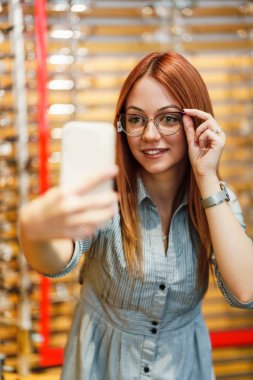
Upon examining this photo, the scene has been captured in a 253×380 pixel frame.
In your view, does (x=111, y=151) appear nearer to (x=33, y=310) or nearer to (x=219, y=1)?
(x=33, y=310)

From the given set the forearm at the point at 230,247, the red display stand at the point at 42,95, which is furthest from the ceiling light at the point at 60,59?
the forearm at the point at 230,247

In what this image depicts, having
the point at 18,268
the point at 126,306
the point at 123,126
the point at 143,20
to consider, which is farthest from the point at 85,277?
the point at 143,20

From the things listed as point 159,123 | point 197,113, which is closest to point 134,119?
point 159,123

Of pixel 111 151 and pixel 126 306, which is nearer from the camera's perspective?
pixel 111 151

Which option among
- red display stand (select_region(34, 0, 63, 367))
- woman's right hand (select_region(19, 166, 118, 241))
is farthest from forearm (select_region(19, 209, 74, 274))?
red display stand (select_region(34, 0, 63, 367))

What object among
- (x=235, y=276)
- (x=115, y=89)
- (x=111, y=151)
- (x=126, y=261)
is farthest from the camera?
(x=115, y=89)

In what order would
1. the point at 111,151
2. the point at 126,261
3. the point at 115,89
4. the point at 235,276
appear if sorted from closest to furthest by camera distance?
1. the point at 111,151
2. the point at 235,276
3. the point at 126,261
4. the point at 115,89

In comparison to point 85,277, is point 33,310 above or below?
below

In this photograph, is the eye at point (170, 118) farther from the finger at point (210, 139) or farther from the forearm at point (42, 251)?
the forearm at point (42, 251)

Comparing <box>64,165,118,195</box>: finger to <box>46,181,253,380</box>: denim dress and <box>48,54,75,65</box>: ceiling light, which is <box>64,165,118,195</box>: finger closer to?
<box>46,181,253,380</box>: denim dress

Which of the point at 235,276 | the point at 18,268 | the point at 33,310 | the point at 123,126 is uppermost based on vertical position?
the point at 123,126

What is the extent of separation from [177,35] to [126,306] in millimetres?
2225

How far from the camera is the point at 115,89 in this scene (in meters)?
3.53

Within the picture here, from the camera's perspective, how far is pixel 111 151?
0.90 m
